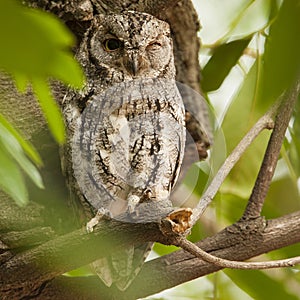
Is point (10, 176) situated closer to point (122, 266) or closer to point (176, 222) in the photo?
point (176, 222)

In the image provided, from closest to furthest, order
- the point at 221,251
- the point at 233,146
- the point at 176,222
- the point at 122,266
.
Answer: the point at 176,222 < the point at 221,251 < the point at 122,266 < the point at 233,146

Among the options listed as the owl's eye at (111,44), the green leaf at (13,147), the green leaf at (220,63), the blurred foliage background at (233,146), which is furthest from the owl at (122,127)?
the green leaf at (13,147)

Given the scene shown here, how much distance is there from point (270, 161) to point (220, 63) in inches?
16.5

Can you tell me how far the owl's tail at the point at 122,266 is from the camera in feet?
3.53

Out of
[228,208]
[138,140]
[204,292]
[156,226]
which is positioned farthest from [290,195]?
[156,226]

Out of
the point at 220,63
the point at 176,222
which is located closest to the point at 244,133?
the point at 220,63

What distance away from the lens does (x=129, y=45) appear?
3.86 feet

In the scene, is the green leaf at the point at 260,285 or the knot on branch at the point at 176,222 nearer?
the knot on branch at the point at 176,222

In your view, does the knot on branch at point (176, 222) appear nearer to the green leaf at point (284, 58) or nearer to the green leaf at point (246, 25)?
the green leaf at point (284, 58)

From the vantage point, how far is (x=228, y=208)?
131 cm

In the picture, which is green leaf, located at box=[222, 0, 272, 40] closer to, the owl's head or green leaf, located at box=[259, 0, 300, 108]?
the owl's head

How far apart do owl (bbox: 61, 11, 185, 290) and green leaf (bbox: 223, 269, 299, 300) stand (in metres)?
0.21

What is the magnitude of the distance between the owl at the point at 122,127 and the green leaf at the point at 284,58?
28.2 inches

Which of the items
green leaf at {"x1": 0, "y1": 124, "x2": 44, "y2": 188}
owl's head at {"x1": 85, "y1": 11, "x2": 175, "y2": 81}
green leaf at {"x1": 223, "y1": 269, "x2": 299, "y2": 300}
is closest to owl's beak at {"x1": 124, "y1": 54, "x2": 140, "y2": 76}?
owl's head at {"x1": 85, "y1": 11, "x2": 175, "y2": 81}
